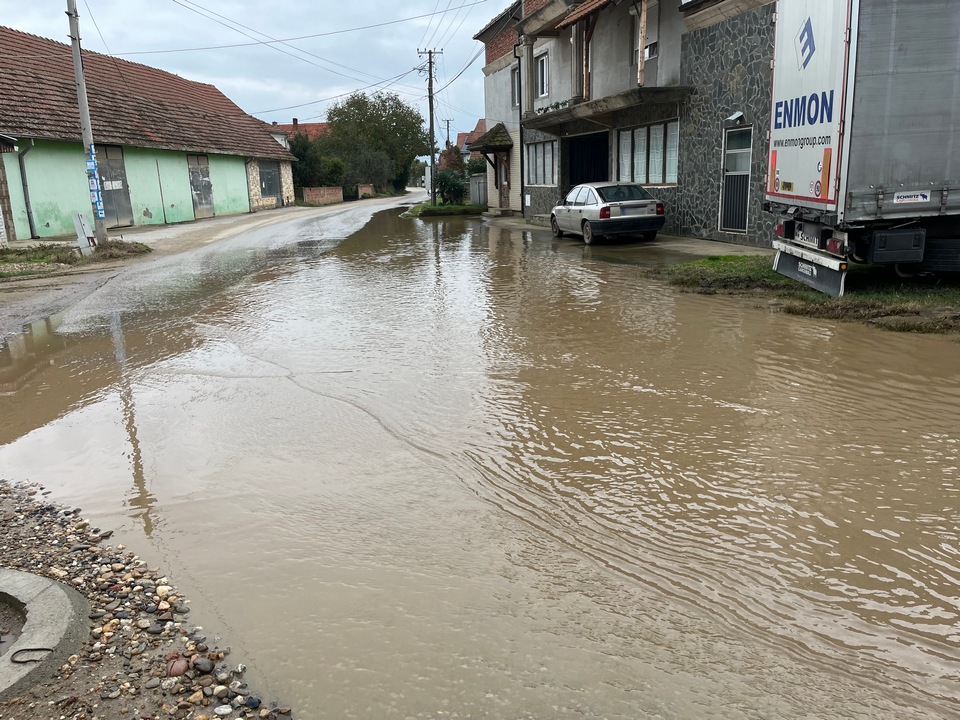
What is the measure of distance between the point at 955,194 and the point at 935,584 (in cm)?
657

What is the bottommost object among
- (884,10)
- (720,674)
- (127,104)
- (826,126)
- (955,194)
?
(720,674)

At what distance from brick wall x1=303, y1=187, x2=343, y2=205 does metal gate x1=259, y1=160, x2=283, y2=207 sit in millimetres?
7640

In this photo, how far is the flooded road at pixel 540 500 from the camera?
10.1 feet

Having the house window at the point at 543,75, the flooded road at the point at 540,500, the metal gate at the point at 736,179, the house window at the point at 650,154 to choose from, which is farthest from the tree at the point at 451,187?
the flooded road at the point at 540,500

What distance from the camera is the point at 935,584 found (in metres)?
3.55

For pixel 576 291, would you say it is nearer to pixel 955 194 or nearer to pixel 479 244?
pixel 955 194

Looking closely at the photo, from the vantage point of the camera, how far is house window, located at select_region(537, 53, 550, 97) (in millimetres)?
27750

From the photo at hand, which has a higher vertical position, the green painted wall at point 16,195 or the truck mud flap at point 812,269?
the green painted wall at point 16,195

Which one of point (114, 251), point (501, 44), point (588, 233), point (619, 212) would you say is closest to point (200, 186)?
point (501, 44)

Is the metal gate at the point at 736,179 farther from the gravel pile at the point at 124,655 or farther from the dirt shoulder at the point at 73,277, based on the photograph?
the gravel pile at the point at 124,655

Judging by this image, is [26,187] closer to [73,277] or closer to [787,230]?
[73,277]

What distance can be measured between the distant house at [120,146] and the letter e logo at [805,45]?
2065 cm

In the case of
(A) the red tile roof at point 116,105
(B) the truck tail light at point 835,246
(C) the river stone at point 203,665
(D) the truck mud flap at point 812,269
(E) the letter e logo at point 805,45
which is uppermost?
(A) the red tile roof at point 116,105

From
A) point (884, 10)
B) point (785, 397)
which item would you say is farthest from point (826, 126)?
point (785, 397)
